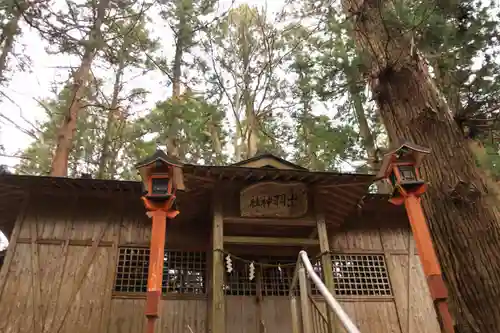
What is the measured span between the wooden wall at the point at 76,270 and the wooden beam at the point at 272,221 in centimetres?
136

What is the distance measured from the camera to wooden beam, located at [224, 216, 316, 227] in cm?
809

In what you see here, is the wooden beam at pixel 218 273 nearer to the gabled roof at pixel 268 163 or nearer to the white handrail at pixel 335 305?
the gabled roof at pixel 268 163

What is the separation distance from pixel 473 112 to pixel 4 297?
8.60 metres

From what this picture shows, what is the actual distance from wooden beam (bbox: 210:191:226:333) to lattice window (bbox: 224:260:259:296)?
3.67 feet

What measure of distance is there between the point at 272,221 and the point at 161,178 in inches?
102

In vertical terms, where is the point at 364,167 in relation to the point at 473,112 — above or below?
above

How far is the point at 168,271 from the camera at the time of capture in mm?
8750

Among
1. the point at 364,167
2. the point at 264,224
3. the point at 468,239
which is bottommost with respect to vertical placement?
the point at 468,239

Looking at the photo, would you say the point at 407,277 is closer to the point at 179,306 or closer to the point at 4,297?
the point at 179,306

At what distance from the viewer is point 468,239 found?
402cm

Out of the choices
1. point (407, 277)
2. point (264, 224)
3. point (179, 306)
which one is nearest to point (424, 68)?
point (264, 224)

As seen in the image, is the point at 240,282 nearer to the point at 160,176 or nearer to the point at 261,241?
the point at 261,241

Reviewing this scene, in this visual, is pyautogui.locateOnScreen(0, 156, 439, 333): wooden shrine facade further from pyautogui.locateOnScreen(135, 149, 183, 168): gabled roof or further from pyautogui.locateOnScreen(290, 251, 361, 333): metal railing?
pyautogui.locateOnScreen(290, 251, 361, 333): metal railing

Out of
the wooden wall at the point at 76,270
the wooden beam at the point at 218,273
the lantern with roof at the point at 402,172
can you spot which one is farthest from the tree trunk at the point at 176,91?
the lantern with roof at the point at 402,172
